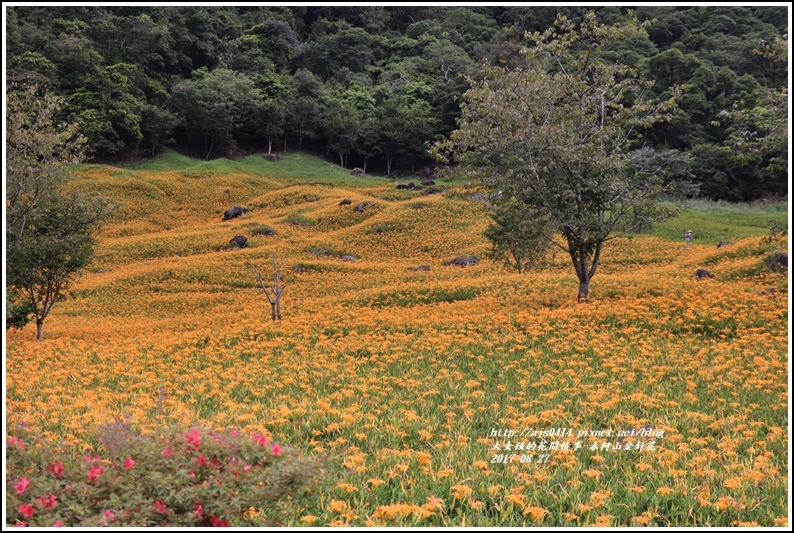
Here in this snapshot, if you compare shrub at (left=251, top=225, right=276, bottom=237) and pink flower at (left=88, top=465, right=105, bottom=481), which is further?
shrub at (left=251, top=225, right=276, bottom=237)

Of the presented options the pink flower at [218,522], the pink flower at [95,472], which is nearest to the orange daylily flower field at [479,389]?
the pink flower at [218,522]

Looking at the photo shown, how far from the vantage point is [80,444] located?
5637 mm

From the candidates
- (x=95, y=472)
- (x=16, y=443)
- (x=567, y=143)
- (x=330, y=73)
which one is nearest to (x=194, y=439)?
(x=95, y=472)

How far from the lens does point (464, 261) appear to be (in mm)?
31219

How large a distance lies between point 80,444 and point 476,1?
5.64 meters

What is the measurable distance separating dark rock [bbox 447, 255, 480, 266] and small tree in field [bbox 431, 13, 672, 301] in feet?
49.1

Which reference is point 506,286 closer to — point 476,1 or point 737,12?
point 476,1

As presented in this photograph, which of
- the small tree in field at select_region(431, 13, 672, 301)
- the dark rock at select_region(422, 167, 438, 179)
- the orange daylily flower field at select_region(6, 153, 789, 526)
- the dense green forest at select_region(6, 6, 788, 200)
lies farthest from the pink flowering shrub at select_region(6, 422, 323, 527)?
the dark rock at select_region(422, 167, 438, 179)

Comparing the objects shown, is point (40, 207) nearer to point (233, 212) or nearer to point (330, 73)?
point (233, 212)

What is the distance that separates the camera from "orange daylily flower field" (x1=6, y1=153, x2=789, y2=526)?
477 cm

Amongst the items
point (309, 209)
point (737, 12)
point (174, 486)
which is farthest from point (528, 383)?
point (737, 12)

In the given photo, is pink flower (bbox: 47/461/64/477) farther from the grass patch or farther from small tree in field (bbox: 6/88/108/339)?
the grass patch

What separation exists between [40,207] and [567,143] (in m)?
14.3

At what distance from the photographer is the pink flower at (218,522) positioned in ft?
12.3
